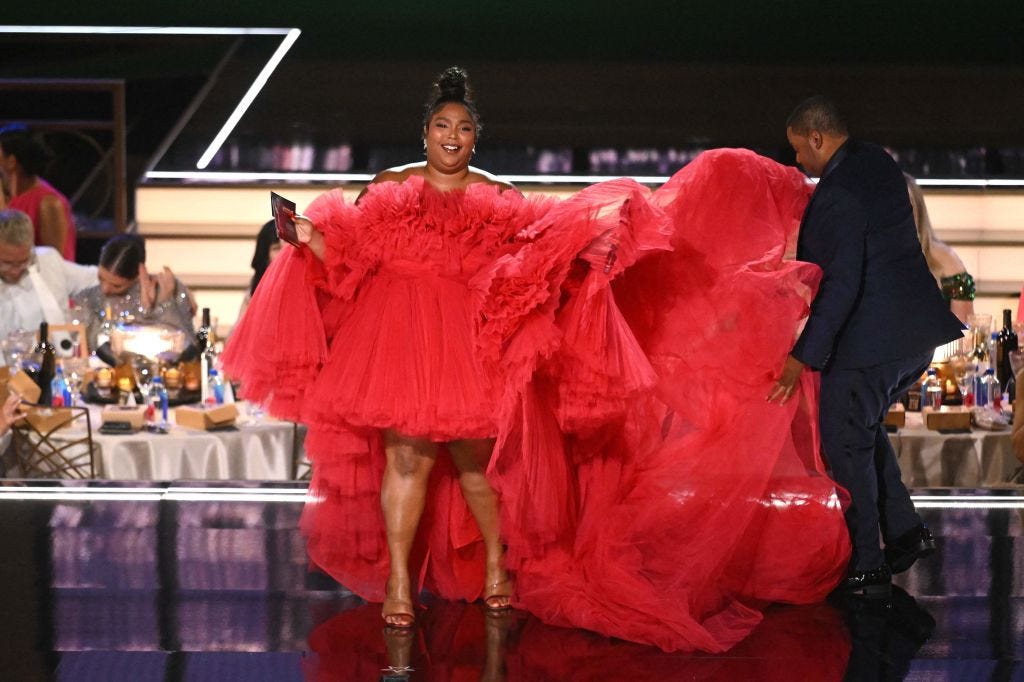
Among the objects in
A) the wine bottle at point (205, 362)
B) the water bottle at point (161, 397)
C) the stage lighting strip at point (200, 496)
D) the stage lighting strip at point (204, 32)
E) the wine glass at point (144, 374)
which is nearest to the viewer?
the stage lighting strip at point (200, 496)

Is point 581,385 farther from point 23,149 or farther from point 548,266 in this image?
point 23,149

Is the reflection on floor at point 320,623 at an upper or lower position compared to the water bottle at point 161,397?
lower

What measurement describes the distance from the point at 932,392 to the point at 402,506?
7.57ft

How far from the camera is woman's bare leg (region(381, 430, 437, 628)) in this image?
11.2 ft

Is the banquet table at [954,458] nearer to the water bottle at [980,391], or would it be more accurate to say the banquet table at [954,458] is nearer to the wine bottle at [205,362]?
the water bottle at [980,391]

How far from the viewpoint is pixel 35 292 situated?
19.9ft

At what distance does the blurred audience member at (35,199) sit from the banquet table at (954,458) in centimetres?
458

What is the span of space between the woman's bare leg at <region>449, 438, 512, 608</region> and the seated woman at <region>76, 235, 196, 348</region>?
2.68 metres

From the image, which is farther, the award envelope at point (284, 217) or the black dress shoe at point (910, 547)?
the black dress shoe at point (910, 547)

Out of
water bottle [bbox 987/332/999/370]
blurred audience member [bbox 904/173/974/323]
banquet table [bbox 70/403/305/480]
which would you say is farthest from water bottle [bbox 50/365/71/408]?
water bottle [bbox 987/332/999/370]

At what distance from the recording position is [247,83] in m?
10.8

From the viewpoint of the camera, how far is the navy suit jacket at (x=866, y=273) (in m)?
3.47

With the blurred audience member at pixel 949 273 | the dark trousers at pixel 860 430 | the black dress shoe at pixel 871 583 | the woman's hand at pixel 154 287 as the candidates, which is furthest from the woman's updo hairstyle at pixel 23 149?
the black dress shoe at pixel 871 583

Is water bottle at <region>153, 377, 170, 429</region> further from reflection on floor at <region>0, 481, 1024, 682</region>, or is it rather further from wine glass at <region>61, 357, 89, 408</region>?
reflection on floor at <region>0, 481, 1024, 682</region>
